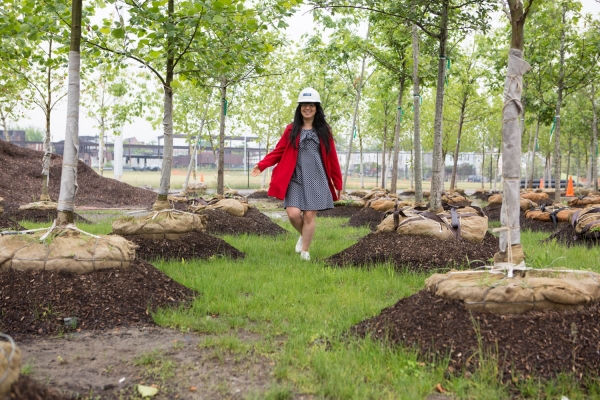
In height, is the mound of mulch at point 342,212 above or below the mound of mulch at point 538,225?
below

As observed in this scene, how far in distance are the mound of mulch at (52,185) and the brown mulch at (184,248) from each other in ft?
31.8

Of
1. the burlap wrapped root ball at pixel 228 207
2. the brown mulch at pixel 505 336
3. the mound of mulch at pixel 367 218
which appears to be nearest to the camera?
the brown mulch at pixel 505 336

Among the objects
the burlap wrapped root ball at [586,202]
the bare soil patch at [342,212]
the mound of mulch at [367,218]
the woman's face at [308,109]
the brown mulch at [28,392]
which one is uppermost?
the woman's face at [308,109]

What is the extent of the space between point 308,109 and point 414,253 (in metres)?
2.05

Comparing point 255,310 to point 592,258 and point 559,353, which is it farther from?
point 592,258

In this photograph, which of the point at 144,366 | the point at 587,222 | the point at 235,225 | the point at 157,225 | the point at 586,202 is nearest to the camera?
the point at 144,366

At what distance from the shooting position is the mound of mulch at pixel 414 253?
221 inches

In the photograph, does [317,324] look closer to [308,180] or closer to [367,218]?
[308,180]

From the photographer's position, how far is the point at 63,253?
400 cm

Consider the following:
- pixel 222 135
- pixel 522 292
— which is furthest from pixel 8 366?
pixel 222 135

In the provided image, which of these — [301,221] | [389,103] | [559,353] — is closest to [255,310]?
[559,353]

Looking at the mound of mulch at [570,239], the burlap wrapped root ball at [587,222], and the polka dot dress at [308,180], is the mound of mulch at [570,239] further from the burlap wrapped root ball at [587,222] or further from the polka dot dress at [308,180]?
the polka dot dress at [308,180]

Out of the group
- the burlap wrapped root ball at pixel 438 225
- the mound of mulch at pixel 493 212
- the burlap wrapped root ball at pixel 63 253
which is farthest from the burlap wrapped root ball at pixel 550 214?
the burlap wrapped root ball at pixel 63 253

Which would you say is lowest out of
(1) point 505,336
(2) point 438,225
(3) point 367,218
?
(3) point 367,218
